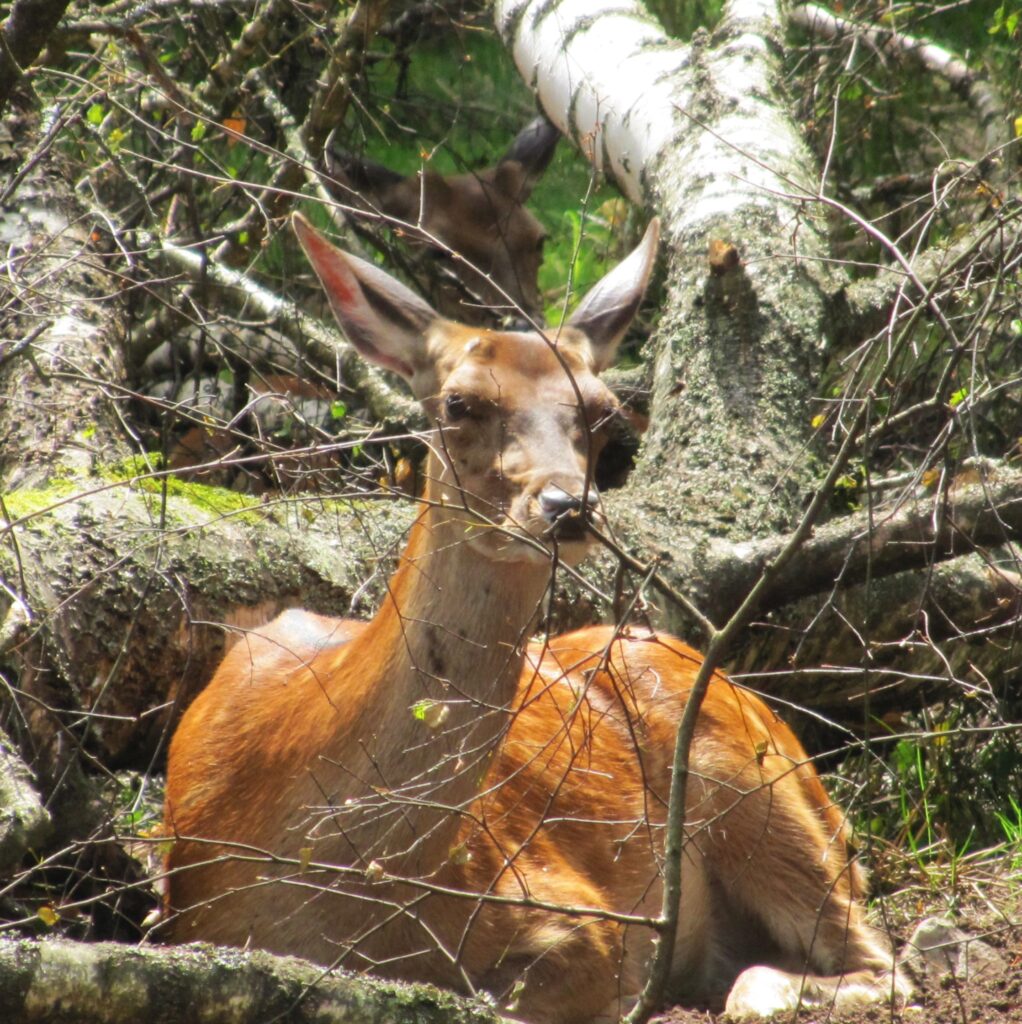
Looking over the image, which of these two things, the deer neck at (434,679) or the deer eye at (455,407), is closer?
the deer neck at (434,679)

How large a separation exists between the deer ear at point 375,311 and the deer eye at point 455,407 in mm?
353

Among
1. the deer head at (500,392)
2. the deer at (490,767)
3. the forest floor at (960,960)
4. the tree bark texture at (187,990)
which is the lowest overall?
the forest floor at (960,960)

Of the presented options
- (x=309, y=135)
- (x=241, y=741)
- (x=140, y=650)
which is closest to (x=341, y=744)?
(x=241, y=741)

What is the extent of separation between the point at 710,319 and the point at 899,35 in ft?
9.13

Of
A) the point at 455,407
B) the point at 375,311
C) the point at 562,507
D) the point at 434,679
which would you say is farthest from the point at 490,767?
the point at 375,311

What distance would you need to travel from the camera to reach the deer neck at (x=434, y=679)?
3879 millimetres

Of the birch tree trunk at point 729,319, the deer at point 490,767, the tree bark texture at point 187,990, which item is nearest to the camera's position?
the tree bark texture at point 187,990

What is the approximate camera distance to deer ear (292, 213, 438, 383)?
4398 mm

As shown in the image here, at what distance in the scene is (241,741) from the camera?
172 inches

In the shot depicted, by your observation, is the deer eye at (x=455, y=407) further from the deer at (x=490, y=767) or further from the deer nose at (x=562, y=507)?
the deer nose at (x=562, y=507)

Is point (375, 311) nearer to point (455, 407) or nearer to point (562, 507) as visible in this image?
point (455, 407)

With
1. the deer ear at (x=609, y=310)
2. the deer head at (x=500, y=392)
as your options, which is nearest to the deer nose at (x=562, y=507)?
the deer head at (x=500, y=392)

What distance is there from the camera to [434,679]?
12.6ft

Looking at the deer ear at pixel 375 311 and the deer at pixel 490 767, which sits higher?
the deer ear at pixel 375 311
